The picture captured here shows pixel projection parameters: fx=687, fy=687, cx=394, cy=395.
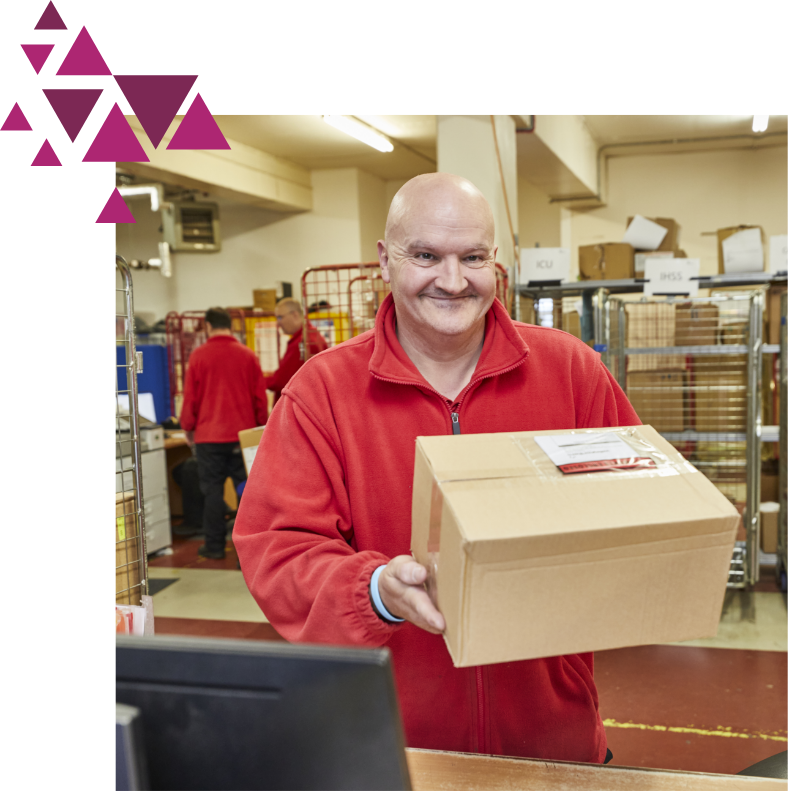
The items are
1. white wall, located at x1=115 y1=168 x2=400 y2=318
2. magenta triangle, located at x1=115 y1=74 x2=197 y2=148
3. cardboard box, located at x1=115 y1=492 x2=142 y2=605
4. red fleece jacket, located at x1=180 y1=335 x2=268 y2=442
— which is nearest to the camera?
magenta triangle, located at x1=115 y1=74 x2=197 y2=148

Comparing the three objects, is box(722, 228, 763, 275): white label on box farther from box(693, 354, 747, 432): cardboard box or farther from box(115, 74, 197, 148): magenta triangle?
Answer: box(115, 74, 197, 148): magenta triangle

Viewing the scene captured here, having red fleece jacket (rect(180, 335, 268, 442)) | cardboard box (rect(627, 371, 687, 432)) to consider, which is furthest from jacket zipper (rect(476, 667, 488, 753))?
red fleece jacket (rect(180, 335, 268, 442))

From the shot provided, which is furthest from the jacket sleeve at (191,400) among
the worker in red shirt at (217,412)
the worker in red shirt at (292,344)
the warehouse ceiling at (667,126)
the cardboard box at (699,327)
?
the warehouse ceiling at (667,126)

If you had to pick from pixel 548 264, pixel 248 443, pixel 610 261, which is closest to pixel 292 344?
pixel 248 443

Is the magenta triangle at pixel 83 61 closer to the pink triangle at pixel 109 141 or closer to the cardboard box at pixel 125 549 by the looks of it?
the pink triangle at pixel 109 141

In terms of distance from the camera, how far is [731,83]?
4.50ft

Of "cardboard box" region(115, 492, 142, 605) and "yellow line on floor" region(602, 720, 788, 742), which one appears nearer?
"cardboard box" region(115, 492, 142, 605)

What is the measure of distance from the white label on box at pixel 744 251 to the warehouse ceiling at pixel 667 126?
3435mm

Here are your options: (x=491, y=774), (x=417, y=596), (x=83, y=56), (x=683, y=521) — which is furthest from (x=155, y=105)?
(x=491, y=774)

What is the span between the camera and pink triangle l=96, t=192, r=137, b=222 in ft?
3.56

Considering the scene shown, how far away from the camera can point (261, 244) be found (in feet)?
31.9

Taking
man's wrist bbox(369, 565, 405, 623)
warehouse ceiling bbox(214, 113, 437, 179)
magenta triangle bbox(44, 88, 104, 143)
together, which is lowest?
man's wrist bbox(369, 565, 405, 623)

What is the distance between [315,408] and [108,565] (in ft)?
1.58

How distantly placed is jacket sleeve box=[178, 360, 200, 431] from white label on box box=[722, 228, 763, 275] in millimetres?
3860
